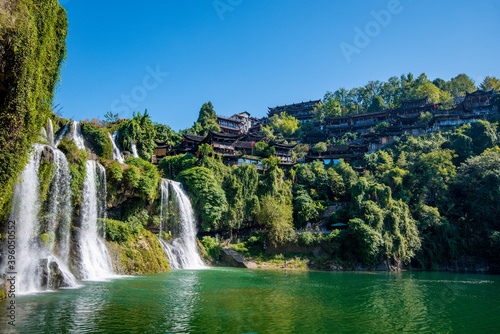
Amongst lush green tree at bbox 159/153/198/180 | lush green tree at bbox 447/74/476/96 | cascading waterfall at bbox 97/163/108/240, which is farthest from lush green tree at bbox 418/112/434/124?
cascading waterfall at bbox 97/163/108/240

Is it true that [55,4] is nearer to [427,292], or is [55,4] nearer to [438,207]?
[427,292]

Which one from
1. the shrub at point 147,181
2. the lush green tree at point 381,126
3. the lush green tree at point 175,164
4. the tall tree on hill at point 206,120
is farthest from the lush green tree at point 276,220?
the lush green tree at point 381,126

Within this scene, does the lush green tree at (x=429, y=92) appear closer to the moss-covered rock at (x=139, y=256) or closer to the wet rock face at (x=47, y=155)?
the moss-covered rock at (x=139, y=256)

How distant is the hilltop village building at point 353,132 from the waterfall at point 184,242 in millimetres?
15888

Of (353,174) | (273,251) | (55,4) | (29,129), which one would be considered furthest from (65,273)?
(353,174)

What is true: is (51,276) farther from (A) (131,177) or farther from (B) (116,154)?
(B) (116,154)

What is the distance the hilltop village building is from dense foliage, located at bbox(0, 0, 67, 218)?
38.3 meters

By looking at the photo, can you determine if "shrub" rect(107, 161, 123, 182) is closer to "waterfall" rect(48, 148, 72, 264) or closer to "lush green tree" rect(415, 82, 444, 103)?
"waterfall" rect(48, 148, 72, 264)

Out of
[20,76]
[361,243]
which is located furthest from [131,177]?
[361,243]

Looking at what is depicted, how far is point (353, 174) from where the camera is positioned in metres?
54.6

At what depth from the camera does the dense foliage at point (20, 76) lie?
1233 cm

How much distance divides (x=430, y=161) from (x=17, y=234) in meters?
54.1

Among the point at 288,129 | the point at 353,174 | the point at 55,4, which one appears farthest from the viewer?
the point at 288,129

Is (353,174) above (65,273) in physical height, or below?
above
